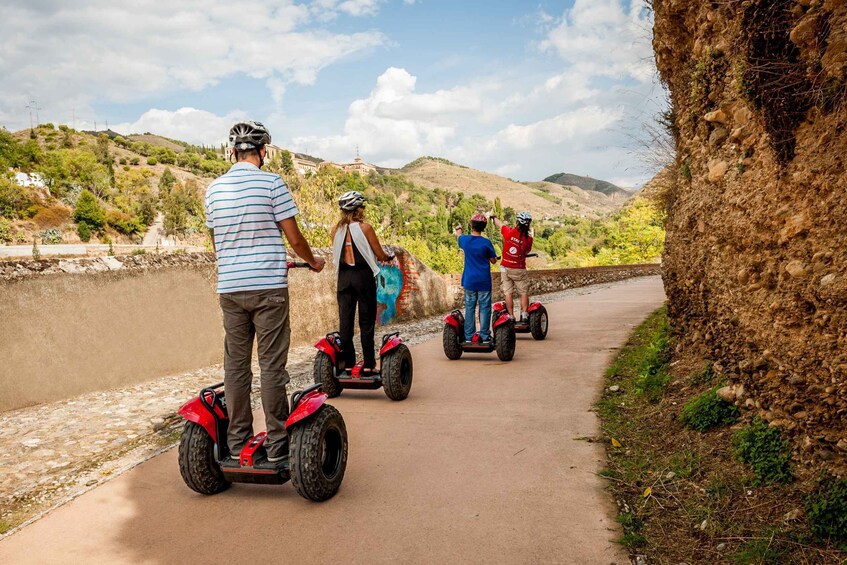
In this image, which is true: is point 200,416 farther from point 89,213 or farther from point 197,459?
point 89,213

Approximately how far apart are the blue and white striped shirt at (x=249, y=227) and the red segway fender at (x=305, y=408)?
76 centimetres

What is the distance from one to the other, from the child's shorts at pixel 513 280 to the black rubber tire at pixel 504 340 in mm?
1375

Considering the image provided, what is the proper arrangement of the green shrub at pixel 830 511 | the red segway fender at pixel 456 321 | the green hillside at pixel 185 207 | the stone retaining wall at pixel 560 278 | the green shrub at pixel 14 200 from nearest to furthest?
the green shrub at pixel 830 511, the red segway fender at pixel 456 321, the stone retaining wall at pixel 560 278, the green hillside at pixel 185 207, the green shrub at pixel 14 200

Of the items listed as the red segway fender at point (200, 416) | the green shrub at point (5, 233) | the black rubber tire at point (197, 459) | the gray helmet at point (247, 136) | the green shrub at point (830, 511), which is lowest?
the green shrub at point (830, 511)

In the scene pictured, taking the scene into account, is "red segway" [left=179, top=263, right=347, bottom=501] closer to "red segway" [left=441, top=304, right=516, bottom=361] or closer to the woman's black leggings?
the woman's black leggings

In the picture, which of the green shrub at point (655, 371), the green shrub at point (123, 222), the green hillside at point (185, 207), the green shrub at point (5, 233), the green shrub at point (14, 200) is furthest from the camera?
the green shrub at point (123, 222)

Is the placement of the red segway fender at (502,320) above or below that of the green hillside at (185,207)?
below

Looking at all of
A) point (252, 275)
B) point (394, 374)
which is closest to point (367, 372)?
point (394, 374)

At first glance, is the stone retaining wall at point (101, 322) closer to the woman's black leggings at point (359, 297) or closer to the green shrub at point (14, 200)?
the woman's black leggings at point (359, 297)

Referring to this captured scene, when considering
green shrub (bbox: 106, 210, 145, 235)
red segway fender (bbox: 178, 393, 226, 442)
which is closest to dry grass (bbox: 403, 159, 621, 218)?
green shrub (bbox: 106, 210, 145, 235)

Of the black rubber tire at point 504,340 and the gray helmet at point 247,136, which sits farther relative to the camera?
the black rubber tire at point 504,340

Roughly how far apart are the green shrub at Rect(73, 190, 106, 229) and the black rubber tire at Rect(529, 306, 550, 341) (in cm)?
9031

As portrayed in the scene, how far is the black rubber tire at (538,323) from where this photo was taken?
10641 millimetres

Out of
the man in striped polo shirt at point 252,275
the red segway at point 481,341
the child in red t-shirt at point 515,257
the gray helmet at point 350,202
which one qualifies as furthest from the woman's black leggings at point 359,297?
the child in red t-shirt at point 515,257
